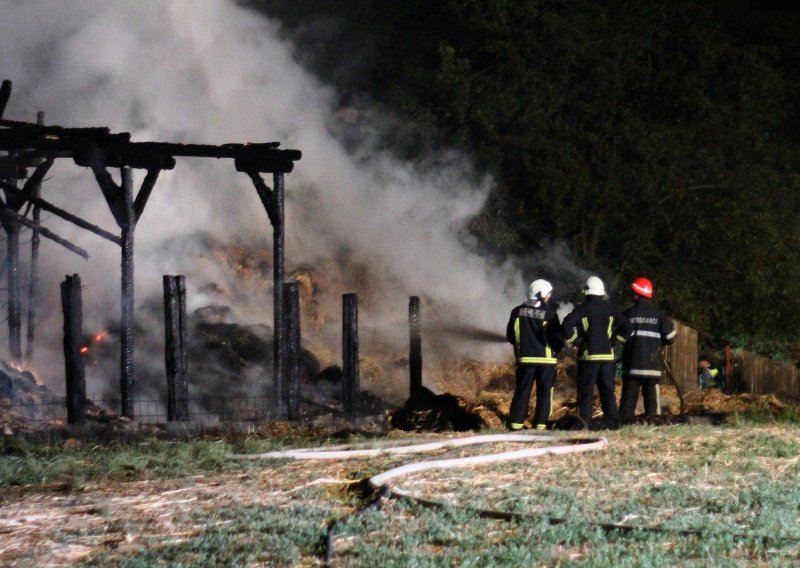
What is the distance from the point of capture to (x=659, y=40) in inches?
890

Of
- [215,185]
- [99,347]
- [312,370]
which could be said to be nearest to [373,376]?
[312,370]

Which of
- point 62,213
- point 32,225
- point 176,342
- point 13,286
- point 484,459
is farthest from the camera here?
point 13,286

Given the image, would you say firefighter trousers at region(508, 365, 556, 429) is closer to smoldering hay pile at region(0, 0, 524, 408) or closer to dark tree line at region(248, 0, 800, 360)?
smoldering hay pile at region(0, 0, 524, 408)

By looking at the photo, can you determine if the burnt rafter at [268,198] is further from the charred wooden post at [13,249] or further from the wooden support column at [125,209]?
the charred wooden post at [13,249]

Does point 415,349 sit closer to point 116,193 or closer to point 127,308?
point 127,308

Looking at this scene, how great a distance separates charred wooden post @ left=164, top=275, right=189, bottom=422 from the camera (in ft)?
40.0

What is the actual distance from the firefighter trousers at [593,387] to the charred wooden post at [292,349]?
3072mm

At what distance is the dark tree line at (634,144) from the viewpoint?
850 inches

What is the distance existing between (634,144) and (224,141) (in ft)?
25.4

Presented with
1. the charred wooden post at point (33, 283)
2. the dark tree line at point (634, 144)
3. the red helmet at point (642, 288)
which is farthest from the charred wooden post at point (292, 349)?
the dark tree line at point (634, 144)

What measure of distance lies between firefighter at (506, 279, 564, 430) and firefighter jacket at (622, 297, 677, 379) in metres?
1.05

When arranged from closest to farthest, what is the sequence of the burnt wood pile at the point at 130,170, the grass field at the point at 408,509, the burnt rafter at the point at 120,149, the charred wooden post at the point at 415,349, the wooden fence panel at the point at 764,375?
the grass field at the point at 408,509 < the burnt wood pile at the point at 130,170 < the burnt rafter at the point at 120,149 < the charred wooden post at the point at 415,349 < the wooden fence panel at the point at 764,375

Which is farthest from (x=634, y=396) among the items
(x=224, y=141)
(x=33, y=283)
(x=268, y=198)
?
(x=224, y=141)

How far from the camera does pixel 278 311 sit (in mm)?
13516
